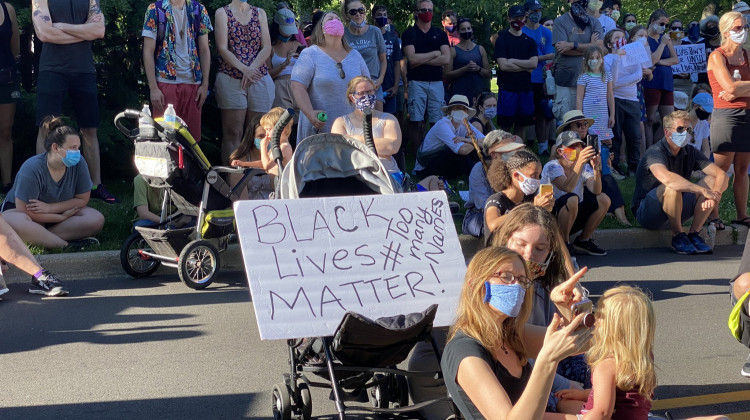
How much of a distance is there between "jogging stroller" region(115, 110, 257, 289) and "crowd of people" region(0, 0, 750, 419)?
317 millimetres

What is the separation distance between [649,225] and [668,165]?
0.67 m

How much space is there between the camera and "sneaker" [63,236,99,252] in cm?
878

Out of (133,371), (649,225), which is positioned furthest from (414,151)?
(133,371)

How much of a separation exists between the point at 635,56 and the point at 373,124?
5860 mm

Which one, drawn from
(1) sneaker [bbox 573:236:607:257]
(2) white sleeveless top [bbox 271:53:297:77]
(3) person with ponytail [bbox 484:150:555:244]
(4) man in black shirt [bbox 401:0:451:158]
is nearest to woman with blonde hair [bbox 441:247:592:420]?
(3) person with ponytail [bbox 484:150:555:244]

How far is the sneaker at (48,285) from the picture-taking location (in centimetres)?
773

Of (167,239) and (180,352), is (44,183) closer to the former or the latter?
(167,239)

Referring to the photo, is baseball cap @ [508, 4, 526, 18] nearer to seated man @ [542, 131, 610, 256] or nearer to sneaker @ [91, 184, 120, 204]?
seated man @ [542, 131, 610, 256]

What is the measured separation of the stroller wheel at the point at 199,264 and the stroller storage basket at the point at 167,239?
0.56ft

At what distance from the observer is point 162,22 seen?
10047 millimetres

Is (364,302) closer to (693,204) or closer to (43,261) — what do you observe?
(43,261)

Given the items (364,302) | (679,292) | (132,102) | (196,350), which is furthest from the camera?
(132,102)

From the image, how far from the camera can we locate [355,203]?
5.32 metres

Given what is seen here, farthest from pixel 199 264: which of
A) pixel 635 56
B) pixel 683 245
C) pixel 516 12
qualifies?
pixel 635 56
